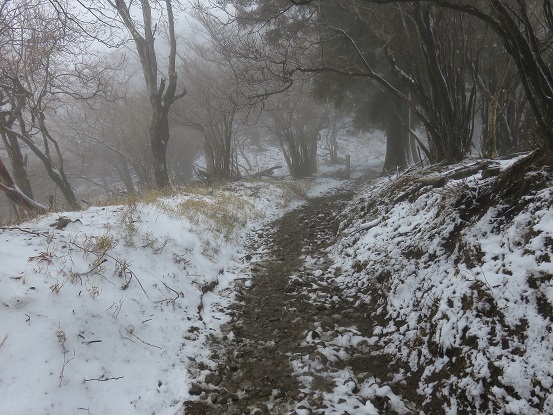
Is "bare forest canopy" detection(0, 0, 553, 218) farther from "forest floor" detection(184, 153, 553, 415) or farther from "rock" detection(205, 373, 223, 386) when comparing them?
"rock" detection(205, 373, 223, 386)

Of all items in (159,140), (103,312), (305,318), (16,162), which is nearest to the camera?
(103,312)

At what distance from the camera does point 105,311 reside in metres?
3.53

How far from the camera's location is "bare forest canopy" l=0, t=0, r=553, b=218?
6391mm

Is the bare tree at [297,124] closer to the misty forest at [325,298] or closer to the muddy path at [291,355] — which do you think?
the misty forest at [325,298]

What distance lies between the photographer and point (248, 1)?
39.4 feet

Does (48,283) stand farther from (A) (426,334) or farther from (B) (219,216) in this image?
(B) (219,216)

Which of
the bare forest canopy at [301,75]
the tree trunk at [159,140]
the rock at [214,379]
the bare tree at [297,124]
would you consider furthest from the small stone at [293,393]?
the bare tree at [297,124]

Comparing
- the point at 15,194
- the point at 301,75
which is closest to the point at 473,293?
the point at 15,194

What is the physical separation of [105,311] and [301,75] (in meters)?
9.93

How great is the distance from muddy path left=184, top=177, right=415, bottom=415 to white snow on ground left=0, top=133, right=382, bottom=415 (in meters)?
0.29

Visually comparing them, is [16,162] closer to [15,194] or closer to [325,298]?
[15,194]

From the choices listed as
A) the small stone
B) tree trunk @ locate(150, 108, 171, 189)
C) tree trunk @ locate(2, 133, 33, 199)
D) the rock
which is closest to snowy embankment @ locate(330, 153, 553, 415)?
the small stone

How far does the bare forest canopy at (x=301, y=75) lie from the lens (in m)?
6.39

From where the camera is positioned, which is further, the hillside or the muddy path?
the muddy path
